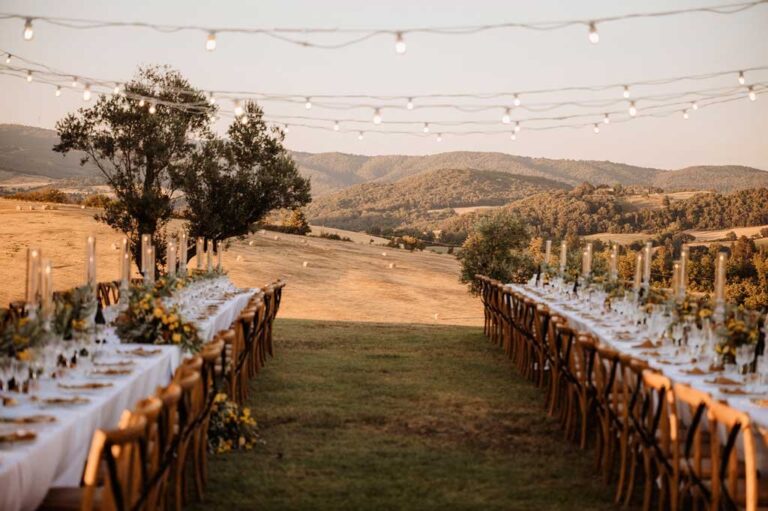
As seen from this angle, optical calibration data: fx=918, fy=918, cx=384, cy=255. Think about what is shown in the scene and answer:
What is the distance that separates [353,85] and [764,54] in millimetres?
10259

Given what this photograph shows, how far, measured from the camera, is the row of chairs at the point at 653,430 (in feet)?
12.5

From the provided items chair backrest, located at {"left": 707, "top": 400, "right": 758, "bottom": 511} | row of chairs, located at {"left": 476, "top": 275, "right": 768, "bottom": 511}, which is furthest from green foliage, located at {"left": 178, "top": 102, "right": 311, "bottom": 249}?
chair backrest, located at {"left": 707, "top": 400, "right": 758, "bottom": 511}

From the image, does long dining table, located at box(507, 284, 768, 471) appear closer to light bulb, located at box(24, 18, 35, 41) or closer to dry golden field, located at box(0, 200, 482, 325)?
light bulb, located at box(24, 18, 35, 41)

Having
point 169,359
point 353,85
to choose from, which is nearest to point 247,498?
point 169,359

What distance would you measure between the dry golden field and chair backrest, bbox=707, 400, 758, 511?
14.6 meters

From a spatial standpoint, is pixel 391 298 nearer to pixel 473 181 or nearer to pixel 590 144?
pixel 590 144

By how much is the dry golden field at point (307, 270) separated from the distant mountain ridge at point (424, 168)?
10.9 feet

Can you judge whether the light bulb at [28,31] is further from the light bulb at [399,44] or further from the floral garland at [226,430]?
the floral garland at [226,430]

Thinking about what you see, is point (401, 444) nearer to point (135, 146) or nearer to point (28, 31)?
point (28, 31)

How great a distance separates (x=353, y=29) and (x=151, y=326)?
509cm

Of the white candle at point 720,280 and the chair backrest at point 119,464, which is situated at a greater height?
the white candle at point 720,280

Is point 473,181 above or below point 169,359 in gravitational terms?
above

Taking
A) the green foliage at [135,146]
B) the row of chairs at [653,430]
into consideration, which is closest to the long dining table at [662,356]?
the row of chairs at [653,430]

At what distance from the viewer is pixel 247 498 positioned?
17.2 ft
